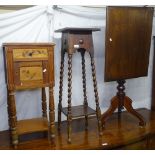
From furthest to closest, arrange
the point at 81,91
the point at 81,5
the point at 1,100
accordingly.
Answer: the point at 81,91 → the point at 81,5 → the point at 1,100

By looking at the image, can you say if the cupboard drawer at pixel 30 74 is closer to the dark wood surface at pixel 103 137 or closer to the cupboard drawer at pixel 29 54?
the cupboard drawer at pixel 29 54

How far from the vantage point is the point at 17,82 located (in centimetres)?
194

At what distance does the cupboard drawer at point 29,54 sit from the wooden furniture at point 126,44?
0.61m

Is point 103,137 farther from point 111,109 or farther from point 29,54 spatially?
point 29,54

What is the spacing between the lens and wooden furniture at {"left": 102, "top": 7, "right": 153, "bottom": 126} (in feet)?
7.29

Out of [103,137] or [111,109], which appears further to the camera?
[111,109]

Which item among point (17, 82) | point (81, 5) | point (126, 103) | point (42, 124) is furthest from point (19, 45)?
point (126, 103)

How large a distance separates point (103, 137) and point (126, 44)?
3.05 feet

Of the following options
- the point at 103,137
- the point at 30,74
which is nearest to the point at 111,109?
the point at 103,137

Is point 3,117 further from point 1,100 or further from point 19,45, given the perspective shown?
point 19,45

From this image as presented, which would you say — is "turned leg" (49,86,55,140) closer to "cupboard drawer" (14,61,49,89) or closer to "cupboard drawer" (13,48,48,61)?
"cupboard drawer" (14,61,49,89)

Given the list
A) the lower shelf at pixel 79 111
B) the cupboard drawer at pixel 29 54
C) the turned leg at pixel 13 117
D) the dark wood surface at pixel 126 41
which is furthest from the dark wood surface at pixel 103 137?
the cupboard drawer at pixel 29 54

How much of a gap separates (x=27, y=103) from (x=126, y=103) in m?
1.03

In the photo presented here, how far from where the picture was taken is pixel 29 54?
6.40 ft
